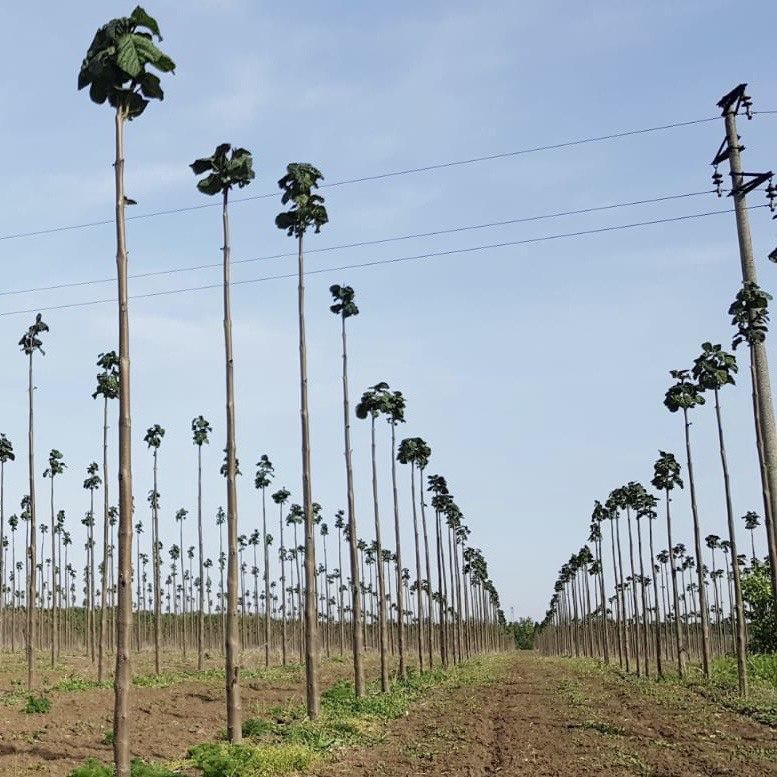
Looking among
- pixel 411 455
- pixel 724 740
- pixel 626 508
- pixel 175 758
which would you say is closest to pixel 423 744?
pixel 175 758

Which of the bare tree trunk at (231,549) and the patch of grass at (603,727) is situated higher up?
the bare tree trunk at (231,549)

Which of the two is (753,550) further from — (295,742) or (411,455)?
(295,742)

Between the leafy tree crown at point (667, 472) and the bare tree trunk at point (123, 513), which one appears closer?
the bare tree trunk at point (123, 513)

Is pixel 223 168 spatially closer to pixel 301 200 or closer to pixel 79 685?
pixel 301 200

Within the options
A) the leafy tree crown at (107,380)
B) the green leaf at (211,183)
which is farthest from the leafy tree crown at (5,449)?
the green leaf at (211,183)

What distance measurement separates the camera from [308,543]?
30062 mm

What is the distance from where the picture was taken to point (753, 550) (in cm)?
12594

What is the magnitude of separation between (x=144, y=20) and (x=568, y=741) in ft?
65.0

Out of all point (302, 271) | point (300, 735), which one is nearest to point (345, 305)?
point (302, 271)

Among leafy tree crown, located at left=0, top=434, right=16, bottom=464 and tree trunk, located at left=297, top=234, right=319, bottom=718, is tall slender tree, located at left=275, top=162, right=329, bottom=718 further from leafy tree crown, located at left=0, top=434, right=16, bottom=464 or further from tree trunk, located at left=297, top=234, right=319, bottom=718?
leafy tree crown, located at left=0, top=434, right=16, bottom=464

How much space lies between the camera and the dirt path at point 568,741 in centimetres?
1980

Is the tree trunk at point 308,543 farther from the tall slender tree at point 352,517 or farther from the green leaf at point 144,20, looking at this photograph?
the green leaf at point 144,20

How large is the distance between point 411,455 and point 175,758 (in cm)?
3646

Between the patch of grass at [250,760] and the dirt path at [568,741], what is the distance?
592 mm
